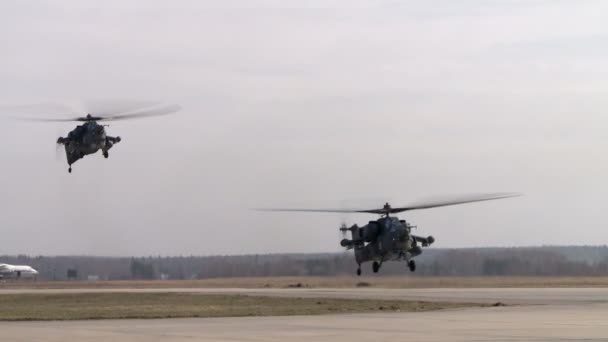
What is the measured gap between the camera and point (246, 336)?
35.1 m

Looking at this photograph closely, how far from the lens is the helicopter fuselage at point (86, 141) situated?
67.2 m

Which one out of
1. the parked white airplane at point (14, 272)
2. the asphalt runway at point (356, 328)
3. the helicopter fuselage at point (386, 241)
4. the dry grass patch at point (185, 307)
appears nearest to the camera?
the asphalt runway at point (356, 328)

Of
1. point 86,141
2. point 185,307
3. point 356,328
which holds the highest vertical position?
point 86,141

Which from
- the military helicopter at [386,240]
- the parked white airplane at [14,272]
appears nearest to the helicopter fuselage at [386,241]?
the military helicopter at [386,240]

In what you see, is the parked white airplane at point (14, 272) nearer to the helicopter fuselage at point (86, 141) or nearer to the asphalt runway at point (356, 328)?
the helicopter fuselage at point (86, 141)

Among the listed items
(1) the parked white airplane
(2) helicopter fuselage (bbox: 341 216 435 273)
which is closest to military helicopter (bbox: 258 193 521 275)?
(2) helicopter fuselage (bbox: 341 216 435 273)

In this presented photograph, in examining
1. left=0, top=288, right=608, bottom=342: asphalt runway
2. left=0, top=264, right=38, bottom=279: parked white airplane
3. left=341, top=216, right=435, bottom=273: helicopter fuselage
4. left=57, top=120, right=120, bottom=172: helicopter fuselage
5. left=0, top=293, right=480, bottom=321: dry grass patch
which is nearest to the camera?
left=0, top=288, right=608, bottom=342: asphalt runway

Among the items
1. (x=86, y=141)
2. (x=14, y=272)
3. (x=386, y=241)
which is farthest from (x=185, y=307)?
(x=14, y=272)

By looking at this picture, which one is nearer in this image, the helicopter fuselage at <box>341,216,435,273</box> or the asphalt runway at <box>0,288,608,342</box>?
the asphalt runway at <box>0,288,608,342</box>

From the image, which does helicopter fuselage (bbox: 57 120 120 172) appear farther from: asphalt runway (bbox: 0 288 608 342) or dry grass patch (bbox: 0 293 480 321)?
asphalt runway (bbox: 0 288 608 342)

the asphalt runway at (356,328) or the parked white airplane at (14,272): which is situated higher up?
the parked white airplane at (14,272)

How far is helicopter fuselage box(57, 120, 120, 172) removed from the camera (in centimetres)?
6719

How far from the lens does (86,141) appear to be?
67438mm

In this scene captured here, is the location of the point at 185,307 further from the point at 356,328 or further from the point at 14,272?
the point at 14,272
